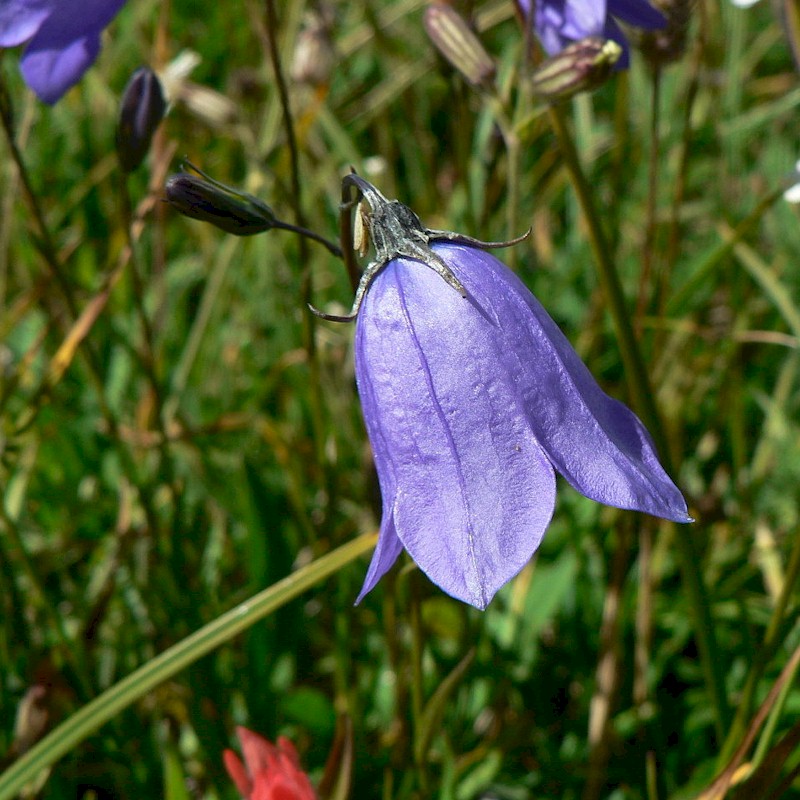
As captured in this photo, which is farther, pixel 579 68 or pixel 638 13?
pixel 638 13

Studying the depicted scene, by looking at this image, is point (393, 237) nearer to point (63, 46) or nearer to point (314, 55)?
point (63, 46)

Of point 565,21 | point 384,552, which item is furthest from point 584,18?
point 384,552

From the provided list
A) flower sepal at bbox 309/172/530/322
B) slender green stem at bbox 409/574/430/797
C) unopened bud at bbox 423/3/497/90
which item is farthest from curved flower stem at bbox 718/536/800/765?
unopened bud at bbox 423/3/497/90

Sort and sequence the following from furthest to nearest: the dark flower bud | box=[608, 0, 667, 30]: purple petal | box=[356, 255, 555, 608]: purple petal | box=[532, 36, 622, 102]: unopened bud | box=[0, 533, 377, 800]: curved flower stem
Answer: the dark flower bud → box=[608, 0, 667, 30]: purple petal → box=[532, 36, 622, 102]: unopened bud → box=[0, 533, 377, 800]: curved flower stem → box=[356, 255, 555, 608]: purple petal

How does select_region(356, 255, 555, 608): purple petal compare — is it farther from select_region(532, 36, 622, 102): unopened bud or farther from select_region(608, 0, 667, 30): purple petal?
select_region(608, 0, 667, 30): purple petal

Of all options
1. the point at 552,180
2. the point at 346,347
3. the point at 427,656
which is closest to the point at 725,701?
the point at 427,656

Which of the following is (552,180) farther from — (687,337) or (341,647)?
(341,647)
